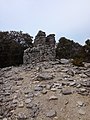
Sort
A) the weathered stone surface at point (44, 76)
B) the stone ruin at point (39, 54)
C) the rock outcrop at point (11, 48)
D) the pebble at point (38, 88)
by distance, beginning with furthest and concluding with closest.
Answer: the rock outcrop at point (11, 48) → the stone ruin at point (39, 54) → the weathered stone surface at point (44, 76) → the pebble at point (38, 88)

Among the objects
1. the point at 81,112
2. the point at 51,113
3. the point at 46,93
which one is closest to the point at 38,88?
the point at 46,93

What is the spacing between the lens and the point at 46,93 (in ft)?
41.9

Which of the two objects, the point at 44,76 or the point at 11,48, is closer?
the point at 44,76

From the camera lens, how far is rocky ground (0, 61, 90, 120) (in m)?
11.3

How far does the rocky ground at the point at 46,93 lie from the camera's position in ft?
37.1

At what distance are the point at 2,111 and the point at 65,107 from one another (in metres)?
2.39

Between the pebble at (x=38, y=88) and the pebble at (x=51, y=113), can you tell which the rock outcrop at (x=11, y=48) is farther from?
the pebble at (x=51, y=113)

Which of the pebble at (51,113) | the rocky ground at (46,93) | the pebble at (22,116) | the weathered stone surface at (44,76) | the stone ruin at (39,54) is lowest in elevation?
the pebble at (22,116)

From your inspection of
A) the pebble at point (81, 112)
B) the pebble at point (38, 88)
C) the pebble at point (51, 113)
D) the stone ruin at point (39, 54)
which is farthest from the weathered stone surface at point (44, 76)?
the stone ruin at point (39, 54)

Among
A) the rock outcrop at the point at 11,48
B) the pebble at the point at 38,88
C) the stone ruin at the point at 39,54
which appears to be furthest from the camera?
the rock outcrop at the point at 11,48

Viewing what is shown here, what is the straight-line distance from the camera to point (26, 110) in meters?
11.7

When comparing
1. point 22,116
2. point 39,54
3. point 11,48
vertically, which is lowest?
point 22,116

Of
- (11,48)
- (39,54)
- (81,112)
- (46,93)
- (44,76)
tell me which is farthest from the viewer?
(11,48)

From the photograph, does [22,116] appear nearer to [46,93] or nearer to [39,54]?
[46,93]
